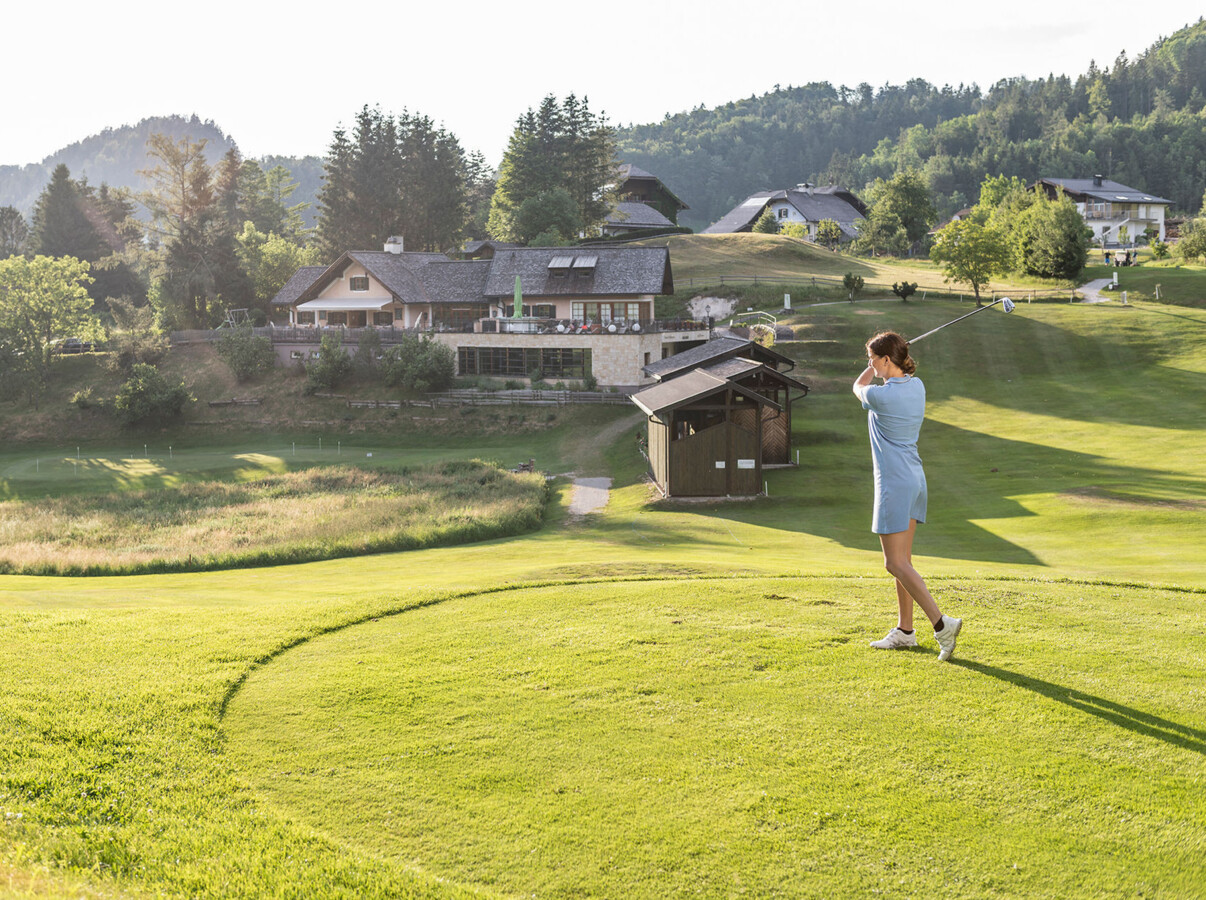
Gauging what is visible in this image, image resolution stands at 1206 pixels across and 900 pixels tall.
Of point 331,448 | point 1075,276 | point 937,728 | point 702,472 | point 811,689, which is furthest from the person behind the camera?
point 1075,276

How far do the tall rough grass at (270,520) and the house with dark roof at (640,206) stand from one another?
210 feet

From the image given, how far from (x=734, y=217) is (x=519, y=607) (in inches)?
4369

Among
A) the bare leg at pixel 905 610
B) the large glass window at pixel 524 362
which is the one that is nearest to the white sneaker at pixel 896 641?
the bare leg at pixel 905 610

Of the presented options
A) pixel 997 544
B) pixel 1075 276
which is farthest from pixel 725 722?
pixel 1075 276

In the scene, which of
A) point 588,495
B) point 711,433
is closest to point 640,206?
point 588,495

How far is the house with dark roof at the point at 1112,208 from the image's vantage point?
356 ft

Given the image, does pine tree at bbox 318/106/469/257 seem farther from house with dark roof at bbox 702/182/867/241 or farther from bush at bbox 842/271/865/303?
bush at bbox 842/271/865/303

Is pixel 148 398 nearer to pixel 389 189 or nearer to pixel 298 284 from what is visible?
pixel 298 284

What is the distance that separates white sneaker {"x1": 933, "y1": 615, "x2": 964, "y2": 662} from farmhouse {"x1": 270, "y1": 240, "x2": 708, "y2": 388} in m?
47.4

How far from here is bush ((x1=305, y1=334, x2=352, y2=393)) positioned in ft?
195

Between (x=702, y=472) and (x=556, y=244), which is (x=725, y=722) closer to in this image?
(x=702, y=472)

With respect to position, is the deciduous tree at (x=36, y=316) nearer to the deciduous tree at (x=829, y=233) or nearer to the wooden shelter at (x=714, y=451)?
the wooden shelter at (x=714, y=451)

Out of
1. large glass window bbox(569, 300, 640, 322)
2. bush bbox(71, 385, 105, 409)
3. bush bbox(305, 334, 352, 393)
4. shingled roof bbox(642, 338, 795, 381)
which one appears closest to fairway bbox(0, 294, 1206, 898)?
shingled roof bbox(642, 338, 795, 381)

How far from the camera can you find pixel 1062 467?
33.4 metres
